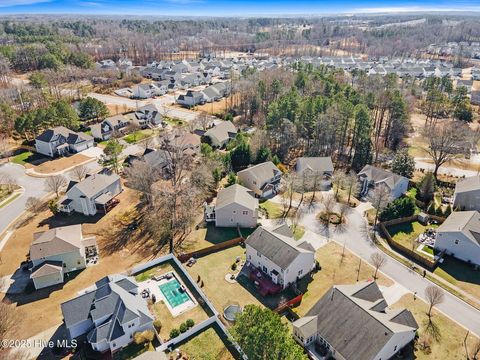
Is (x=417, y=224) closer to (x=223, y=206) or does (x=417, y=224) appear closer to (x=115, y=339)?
(x=223, y=206)

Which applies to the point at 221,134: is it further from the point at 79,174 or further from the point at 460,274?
the point at 460,274

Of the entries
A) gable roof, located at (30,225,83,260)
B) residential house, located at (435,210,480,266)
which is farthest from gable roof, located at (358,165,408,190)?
gable roof, located at (30,225,83,260)

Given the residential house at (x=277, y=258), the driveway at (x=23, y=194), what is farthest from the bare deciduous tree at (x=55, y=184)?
the residential house at (x=277, y=258)

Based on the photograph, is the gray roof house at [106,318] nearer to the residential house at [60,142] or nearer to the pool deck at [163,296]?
the pool deck at [163,296]

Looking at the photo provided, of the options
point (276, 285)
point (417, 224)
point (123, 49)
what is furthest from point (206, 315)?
point (123, 49)

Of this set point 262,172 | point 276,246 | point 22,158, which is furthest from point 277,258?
point 22,158

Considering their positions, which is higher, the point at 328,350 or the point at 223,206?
→ the point at 223,206
